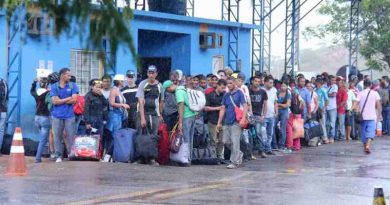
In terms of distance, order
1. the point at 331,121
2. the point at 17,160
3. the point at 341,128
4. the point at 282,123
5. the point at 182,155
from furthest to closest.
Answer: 1. the point at 341,128
2. the point at 331,121
3. the point at 282,123
4. the point at 182,155
5. the point at 17,160

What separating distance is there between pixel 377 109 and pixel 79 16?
1575cm

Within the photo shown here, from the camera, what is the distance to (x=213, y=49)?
24.8 m

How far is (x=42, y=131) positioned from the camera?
15.7m

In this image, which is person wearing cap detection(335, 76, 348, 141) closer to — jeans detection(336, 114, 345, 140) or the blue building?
jeans detection(336, 114, 345, 140)

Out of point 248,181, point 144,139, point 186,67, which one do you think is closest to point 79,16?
point 248,181

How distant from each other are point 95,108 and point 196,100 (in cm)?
189

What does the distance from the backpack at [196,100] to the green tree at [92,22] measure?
444 inches

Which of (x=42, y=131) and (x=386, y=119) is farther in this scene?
(x=386, y=119)

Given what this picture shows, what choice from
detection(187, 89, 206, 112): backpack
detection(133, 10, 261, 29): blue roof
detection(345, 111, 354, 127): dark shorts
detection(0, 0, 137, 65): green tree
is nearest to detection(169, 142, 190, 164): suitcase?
detection(187, 89, 206, 112): backpack

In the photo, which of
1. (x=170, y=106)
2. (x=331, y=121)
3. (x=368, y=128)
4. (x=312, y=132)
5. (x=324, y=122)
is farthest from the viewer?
(x=331, y=121)

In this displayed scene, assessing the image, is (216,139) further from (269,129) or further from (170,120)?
(269,129)

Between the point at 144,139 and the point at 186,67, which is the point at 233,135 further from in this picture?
the point at 186,67

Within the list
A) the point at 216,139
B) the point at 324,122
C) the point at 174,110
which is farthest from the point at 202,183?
the point at 324,122

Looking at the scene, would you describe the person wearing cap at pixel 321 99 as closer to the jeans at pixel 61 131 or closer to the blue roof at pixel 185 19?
the blue roof at pixel 185 19
